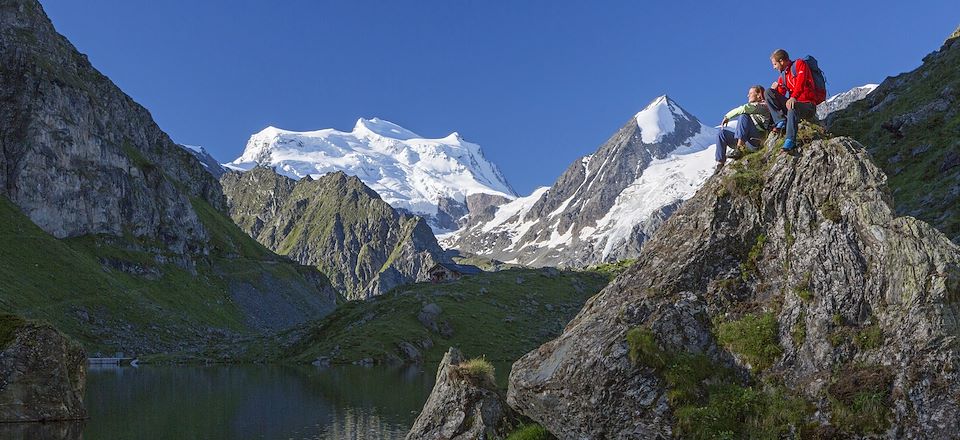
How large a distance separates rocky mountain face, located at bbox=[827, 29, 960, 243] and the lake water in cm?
5446

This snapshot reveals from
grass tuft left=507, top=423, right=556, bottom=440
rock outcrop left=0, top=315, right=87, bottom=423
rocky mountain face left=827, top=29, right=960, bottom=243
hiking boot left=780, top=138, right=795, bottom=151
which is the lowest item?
grass tuft left=507, top=423, right=556, bottom=440

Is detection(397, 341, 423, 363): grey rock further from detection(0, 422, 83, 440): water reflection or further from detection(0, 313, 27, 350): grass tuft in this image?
detection(0, 313, 27, 350): grass tuft

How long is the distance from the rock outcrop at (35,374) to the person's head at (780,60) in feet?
204

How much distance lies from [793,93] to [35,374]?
208ft

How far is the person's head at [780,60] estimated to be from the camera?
101 feet

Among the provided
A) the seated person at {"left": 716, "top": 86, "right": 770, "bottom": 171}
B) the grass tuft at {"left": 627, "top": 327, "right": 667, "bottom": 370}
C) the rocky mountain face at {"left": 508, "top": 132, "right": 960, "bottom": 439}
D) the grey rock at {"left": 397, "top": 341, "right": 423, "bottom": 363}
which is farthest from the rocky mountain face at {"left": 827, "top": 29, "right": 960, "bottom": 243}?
the grey rock at {"left": 397, "top": 341, "right": 423, "bottom": 363}

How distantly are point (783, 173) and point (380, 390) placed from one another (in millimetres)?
74749

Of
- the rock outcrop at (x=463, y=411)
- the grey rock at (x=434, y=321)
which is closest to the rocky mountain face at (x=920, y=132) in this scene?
the rock outcrop at (x=463, y=411)

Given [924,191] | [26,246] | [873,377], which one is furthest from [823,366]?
[26,246]

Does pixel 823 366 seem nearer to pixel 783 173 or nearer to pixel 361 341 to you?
pixel 783 173

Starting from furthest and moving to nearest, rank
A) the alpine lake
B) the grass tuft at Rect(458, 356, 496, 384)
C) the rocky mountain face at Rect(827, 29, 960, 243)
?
the rocky mountain face at Rect(827, 29, 960, 243) < the alpine lake < the grass tuft at Rect(458, 356, 496, 384)

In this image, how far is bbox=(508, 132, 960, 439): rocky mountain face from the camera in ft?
80.4

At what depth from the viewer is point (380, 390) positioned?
3777 inches

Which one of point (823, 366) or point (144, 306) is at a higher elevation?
point (144, 306)
